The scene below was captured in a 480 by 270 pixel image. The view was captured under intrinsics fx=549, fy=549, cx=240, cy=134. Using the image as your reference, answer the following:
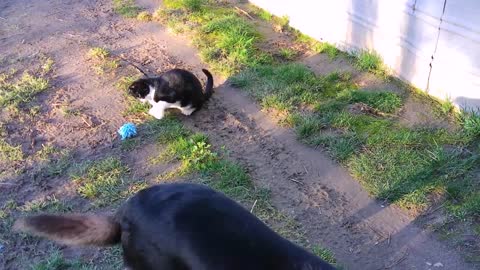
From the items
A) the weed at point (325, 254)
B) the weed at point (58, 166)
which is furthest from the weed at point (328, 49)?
the weed at point (58, 166)

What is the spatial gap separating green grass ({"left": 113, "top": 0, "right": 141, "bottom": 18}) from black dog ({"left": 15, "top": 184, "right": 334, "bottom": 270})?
5.18 m

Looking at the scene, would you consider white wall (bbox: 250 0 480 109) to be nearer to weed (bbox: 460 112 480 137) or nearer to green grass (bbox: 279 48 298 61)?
weed (bbox: 460 112 480 137)

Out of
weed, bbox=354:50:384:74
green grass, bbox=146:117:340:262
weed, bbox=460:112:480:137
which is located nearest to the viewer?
green grass, bbox=146:117:340:262

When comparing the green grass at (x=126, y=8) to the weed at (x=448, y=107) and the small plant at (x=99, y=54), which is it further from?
the weed at (x=448, y=107)

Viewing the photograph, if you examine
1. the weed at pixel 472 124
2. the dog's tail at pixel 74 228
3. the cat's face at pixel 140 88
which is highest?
the dog's tail at pixel 74 228

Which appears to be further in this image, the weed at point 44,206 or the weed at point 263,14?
the weed at point 263,14

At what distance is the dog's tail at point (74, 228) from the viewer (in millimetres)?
2520

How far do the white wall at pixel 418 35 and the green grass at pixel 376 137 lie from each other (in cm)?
38

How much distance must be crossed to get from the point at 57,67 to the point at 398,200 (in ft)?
13.2

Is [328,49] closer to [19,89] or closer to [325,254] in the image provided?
[325,254]

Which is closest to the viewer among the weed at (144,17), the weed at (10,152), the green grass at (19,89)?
the weed at (10,152)

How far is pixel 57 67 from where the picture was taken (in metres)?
6.17

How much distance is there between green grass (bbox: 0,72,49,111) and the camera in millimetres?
5406

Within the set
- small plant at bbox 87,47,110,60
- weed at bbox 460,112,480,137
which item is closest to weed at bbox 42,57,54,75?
small plant at bbox 87,47,110,60
